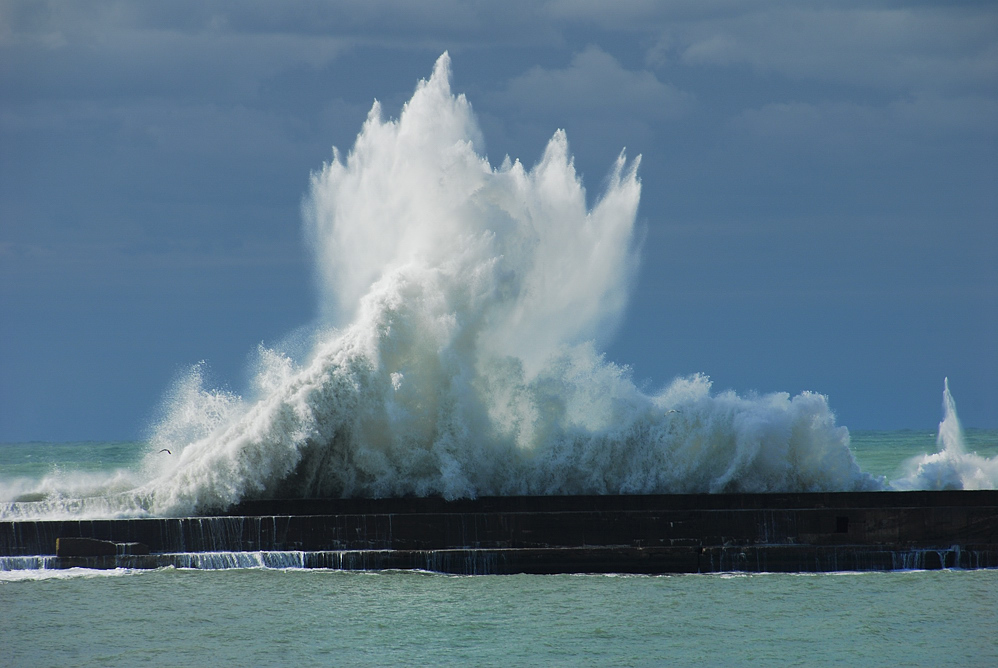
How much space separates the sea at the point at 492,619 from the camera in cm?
1215

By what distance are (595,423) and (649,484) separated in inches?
62.3

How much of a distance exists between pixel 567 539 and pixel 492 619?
8.57ft

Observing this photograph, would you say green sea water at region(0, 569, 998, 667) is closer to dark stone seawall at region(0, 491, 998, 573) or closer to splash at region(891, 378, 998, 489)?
dark stone seawall at region(0, 491, 998, 573)

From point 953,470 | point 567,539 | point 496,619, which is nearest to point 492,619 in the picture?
point 496,619

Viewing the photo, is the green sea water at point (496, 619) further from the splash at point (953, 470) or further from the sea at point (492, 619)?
the splash at point (953, 470)

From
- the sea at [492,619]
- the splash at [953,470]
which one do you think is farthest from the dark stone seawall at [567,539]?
the splash at [953,470]

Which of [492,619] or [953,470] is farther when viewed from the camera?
[953,470]

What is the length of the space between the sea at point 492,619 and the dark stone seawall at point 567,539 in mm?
248

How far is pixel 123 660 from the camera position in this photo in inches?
477

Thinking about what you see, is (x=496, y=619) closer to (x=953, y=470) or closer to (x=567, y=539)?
(x=567, y=539)

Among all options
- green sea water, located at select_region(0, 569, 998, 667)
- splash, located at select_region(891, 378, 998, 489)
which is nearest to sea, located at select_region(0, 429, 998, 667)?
green sea water, located at select_region(0, 569, 998, 667)

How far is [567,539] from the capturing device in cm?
1577

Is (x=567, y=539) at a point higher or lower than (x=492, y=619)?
higher

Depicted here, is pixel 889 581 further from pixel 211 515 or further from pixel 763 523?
pixel 211 515
